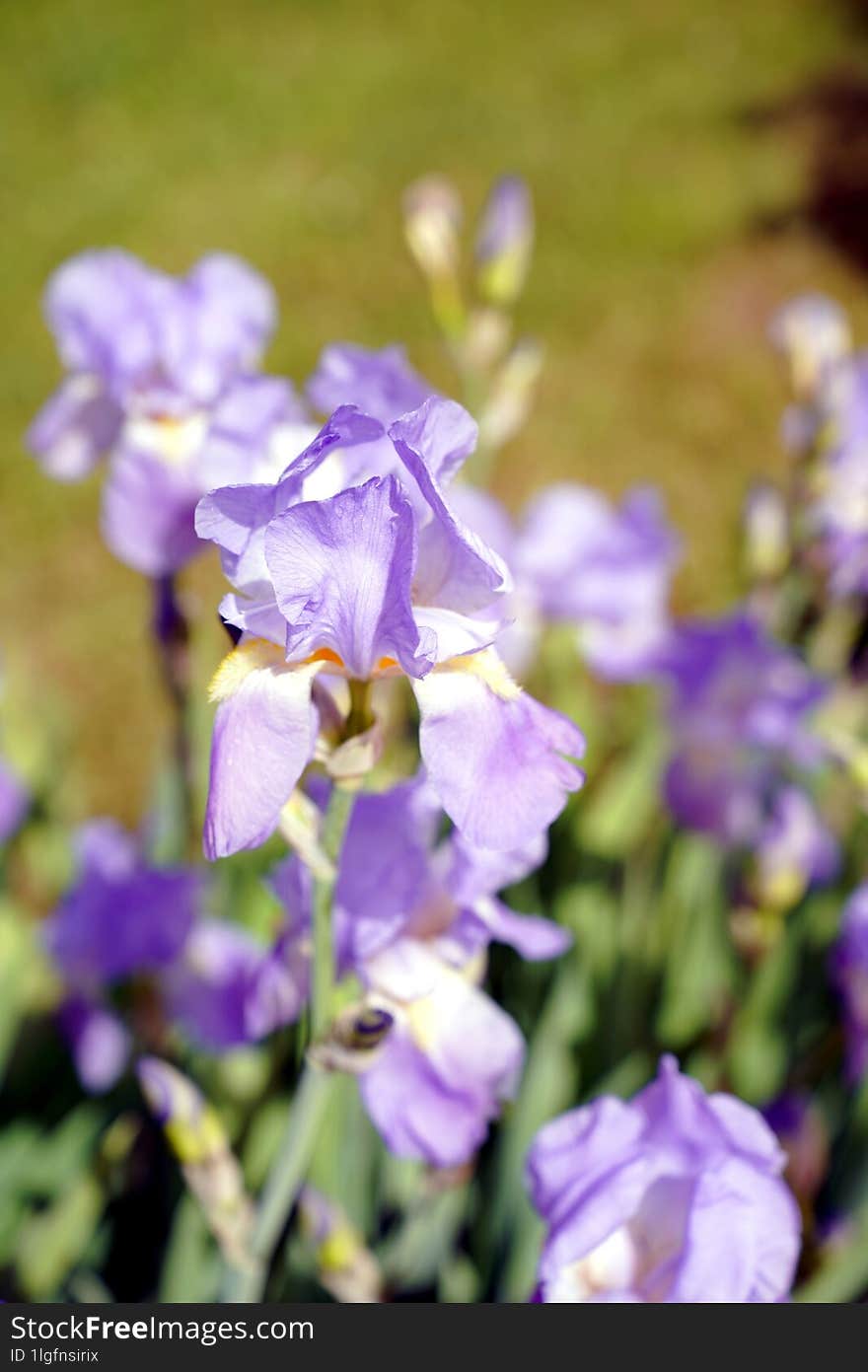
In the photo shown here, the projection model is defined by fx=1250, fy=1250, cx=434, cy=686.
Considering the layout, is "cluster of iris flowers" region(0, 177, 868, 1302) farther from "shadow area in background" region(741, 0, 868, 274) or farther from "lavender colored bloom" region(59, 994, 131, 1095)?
"shadow area in background" region(741, 0, 868, 274)

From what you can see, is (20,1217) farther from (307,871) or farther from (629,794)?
(629,794)

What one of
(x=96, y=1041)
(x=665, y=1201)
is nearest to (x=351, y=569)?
(x=665, y=1201)

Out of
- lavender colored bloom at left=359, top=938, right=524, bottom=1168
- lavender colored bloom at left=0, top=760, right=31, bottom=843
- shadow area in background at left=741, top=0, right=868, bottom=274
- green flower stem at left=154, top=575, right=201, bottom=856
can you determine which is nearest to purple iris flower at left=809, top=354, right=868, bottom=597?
green flower stem at left=154, top=575, right=201, bottom=856

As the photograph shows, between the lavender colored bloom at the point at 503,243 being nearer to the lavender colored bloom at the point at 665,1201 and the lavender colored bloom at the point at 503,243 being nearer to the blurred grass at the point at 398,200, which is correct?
the lavender colored bloom at the point at 665,1201

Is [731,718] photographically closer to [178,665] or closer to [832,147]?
[178,665]

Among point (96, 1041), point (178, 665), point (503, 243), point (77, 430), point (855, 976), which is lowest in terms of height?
point (96, 1041)

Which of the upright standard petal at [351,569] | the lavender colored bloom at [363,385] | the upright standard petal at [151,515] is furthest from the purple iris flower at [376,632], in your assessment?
the upright standard petal at [151,515]

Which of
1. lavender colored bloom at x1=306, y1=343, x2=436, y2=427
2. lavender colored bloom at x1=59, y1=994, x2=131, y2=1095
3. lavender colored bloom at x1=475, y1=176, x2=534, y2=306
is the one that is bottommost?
lavender colored bloom at x1=59, y1=994, x2=131, y2=1095
